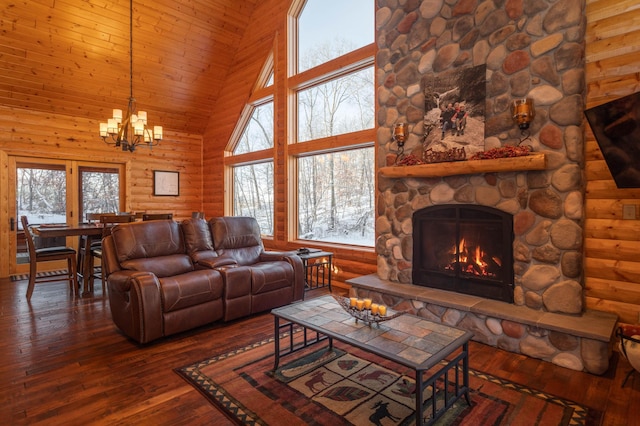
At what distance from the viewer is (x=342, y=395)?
7.41 feet

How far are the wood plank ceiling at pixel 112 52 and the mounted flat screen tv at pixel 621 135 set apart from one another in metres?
5.77

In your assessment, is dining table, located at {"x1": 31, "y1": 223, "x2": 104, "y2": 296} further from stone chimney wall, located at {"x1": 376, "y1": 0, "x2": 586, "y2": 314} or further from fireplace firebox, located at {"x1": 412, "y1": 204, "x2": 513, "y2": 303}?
fireplace firebox, located at {"x1": 412, "y1": 204, "x2": 513, "y2": 303}

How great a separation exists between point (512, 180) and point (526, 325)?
4.16 ft

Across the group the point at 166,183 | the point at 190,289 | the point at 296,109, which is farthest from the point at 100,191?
the point at 190,289

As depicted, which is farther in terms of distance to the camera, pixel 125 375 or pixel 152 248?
pixel 152 248

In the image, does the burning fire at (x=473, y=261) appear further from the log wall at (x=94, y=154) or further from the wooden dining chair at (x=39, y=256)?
the log wall at (x=94, y=154)

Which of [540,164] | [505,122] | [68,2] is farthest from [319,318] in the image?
[68,2]

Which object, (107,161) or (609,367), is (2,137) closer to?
(107,161)

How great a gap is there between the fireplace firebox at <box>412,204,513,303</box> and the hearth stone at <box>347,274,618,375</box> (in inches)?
5.4

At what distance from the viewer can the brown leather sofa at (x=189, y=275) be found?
120 inches

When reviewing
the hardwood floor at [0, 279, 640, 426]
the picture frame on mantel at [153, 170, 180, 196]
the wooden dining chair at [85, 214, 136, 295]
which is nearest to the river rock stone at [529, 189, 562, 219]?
the hardwood floor at [0, 279, 640, 426]

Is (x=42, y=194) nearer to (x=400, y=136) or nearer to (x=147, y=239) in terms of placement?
(x=147, y=239)

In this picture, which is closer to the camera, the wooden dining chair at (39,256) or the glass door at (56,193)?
the wooden dining chair at (39,256)

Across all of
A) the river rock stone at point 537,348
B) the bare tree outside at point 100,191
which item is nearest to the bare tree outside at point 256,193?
the bare tree outside at point 100,191
